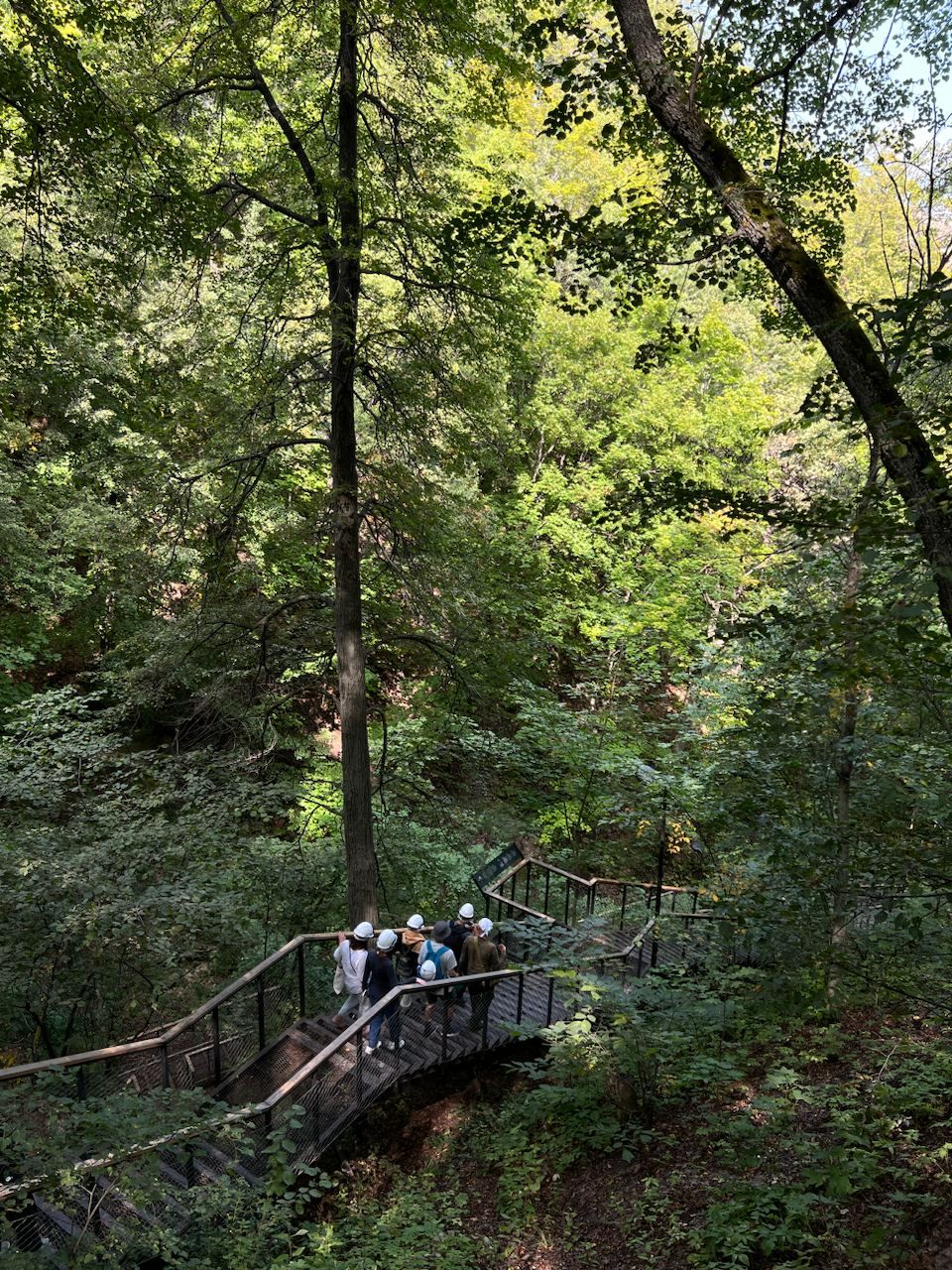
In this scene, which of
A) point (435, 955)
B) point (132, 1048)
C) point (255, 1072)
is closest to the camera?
point (132, 1048)

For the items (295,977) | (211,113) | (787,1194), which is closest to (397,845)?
(295,977)

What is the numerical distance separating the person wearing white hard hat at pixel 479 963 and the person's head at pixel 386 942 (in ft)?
2.87

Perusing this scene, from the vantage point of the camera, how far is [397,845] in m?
10.9

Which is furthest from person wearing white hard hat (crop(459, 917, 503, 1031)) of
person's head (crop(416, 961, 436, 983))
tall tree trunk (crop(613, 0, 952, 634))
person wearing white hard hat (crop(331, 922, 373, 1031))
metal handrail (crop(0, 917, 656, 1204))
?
tall tree trunk (crop(613, 0, 952, 634))

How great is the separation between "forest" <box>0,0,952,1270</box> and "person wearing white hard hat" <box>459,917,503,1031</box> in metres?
0.09

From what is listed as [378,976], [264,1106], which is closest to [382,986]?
[378,976]

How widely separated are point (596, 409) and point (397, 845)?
38.3 ft

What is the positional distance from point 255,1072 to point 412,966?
1.87 meters

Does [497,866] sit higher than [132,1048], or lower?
lower

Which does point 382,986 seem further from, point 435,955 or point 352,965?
point 435,955

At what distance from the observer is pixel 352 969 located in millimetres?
7609

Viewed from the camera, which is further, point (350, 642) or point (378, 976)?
point (350, 642)

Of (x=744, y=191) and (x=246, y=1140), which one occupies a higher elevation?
(x=744, y=191)

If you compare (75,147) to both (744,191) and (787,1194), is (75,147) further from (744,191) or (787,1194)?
(787,1194)
